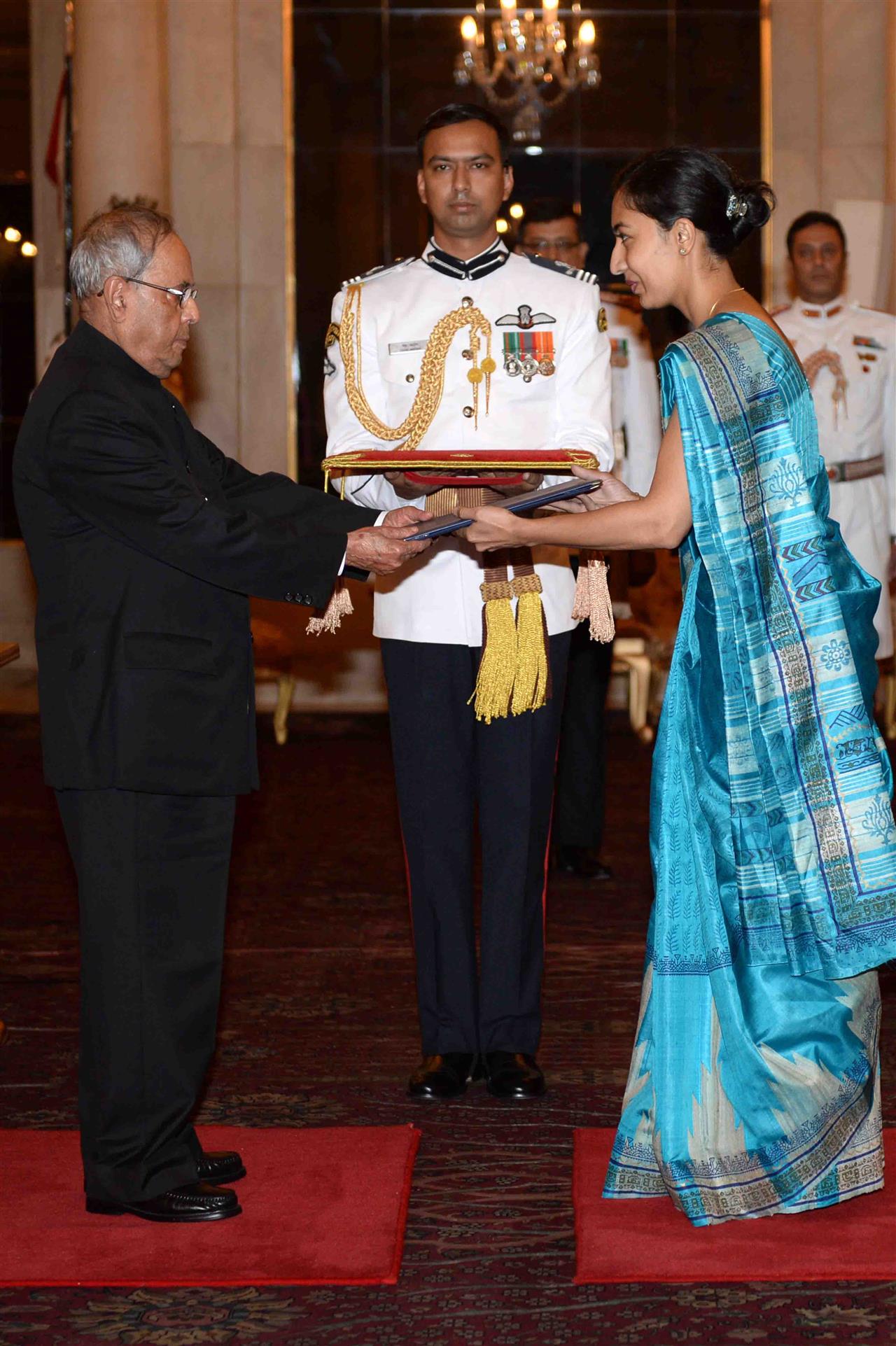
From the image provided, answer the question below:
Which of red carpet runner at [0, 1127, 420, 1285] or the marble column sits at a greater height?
the marble column

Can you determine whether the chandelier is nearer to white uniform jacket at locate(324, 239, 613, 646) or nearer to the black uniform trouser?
the black uniform trouser

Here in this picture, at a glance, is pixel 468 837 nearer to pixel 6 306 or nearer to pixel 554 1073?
pixel 554 1073

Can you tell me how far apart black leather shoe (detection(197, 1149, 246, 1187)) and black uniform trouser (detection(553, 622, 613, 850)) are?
266cm

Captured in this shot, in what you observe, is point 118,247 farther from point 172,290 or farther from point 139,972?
point 139,972

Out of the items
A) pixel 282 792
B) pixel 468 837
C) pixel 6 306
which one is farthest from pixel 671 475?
pixel 6 306

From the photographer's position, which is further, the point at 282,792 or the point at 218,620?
the point at 282,792

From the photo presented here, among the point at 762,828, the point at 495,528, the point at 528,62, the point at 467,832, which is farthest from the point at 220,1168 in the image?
the point at 528,62

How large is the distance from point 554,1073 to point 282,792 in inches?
144

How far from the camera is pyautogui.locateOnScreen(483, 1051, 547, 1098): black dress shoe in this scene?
12.3 feet

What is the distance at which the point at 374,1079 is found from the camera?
3945 mm

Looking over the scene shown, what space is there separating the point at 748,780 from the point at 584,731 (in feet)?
9.33

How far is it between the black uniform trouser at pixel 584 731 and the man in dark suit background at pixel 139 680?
2.76 meters

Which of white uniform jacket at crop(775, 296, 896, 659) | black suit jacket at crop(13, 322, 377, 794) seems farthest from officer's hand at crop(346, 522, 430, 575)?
white uniform jacket at crop(775, 296, 896, 659)

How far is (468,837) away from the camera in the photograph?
3.83 meters
